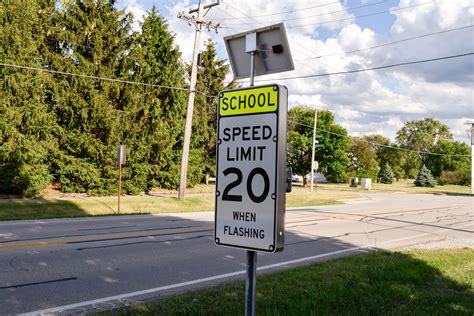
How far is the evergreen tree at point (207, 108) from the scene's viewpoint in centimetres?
3453

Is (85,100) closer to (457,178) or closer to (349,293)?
(349,293)

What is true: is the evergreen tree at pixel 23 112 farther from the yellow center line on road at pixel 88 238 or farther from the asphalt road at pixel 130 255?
the yellow center line on road at pixel 88 238

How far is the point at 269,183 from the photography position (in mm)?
2846

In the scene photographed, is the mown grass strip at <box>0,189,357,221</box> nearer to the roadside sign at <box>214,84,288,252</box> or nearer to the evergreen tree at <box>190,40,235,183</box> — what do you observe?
the evergreen tree at <box>190,40,235,183</box>

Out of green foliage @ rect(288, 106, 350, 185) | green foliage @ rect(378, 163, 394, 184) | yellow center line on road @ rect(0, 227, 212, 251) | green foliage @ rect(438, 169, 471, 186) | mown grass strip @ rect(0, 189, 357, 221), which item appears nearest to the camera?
yellow center line on road @ rect(0, 227, 212, 251)

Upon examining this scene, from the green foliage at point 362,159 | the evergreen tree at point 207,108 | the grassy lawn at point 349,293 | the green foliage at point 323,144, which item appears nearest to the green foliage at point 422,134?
the green foliage at point 362,159

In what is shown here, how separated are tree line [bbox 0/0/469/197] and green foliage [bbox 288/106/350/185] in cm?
2753

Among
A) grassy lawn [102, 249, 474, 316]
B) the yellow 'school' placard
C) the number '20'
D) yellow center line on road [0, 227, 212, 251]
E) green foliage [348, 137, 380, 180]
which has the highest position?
green foliage [348, 137, 380, 180]

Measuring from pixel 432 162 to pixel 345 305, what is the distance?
348 ft

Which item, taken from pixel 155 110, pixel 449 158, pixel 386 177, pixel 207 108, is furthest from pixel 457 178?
pixel 155 110

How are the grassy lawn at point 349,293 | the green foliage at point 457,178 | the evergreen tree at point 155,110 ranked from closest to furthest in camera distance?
the grassy lawn at point 349,293, the evergreen tree at point 155,110, the green foliage at point 457,178

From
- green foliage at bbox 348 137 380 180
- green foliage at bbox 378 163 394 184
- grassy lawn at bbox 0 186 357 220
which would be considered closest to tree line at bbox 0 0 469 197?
grassy lawn at bbox 0 186 357 220

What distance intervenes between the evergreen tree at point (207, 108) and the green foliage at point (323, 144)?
74.1 ft

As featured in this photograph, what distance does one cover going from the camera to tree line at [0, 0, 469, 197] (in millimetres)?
21422
